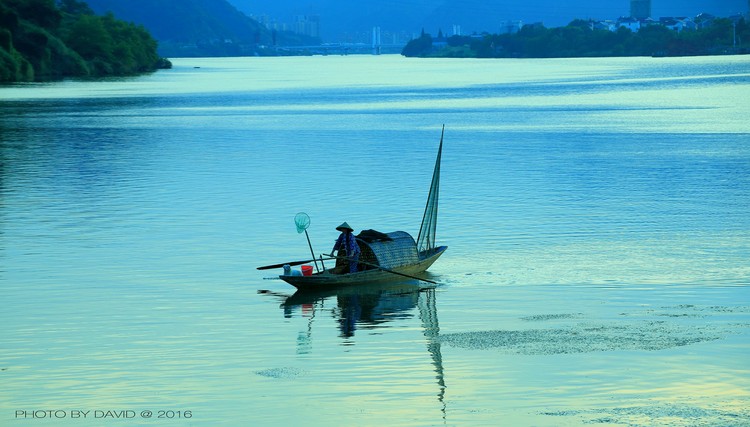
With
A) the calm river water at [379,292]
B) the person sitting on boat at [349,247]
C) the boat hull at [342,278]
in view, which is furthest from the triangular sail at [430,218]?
the person sitting on boat at [349,247]

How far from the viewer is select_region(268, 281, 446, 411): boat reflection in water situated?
25750 mm

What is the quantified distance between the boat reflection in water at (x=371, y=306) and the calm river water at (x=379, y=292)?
4.0 inches

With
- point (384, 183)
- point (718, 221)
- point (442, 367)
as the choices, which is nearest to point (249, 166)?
point (384, 183)

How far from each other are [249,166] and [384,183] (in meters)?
11.9

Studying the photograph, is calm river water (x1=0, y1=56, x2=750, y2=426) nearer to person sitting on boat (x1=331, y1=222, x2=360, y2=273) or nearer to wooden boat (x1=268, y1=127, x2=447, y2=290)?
wooden boat (x1=268, y1=127, x2=447, y2=290)

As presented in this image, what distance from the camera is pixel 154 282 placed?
31.9m

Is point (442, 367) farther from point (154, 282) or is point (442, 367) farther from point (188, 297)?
point (154, 282)

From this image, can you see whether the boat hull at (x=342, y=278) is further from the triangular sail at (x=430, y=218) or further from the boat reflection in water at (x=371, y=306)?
the triangular sail at (x=430, y=218)

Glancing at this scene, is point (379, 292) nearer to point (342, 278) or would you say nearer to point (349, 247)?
point (342, 278)

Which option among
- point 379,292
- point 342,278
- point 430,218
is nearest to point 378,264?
point 379,292

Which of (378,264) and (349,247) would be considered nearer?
(349,247)

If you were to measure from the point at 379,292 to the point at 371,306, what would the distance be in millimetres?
1756

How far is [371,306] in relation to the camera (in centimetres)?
2853

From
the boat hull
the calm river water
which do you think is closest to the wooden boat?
the boat hull
